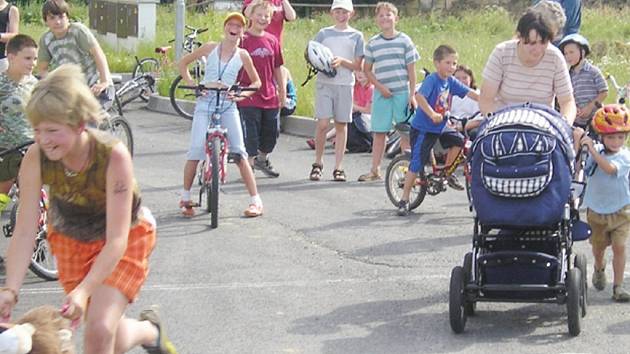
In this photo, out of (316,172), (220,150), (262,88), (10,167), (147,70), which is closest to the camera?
(10,167)

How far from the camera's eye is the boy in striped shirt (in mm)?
13641

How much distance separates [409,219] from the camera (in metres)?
11.7

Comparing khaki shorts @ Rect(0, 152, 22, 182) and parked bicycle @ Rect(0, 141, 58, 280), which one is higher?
khaki shorts @ Rect(0, 152, 22, 182)

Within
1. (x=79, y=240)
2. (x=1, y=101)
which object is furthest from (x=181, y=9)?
(x=79, y=240)

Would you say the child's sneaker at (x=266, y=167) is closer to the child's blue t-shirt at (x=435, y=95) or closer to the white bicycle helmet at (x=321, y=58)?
the white bicycle helmet at (x=321, y=58)

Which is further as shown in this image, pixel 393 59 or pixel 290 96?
pixel 290 96

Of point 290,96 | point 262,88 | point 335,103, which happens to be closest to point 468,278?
point 262,88

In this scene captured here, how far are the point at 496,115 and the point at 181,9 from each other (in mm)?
13273

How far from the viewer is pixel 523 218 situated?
7.95m

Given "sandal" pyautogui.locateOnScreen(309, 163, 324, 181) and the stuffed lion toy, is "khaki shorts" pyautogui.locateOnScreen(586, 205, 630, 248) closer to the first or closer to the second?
the stuffed lion toy

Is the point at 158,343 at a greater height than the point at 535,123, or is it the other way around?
the point at 535,123

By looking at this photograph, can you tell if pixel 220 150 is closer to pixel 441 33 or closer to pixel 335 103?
pixel 335 103

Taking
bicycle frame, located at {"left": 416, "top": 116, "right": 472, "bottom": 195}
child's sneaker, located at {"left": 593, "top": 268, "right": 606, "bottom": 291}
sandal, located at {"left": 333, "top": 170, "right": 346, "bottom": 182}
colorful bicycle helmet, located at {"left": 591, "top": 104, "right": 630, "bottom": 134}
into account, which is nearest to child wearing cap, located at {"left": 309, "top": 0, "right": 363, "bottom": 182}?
sandal, located at {"left": 333, "top": 170, "right": 346, "bottom": 182}

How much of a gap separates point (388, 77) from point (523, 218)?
5.88 meters
